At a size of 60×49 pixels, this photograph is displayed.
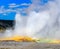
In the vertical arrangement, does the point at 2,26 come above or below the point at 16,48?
above

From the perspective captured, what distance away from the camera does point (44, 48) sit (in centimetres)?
5794

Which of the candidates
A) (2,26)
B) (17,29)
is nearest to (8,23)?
(2,26)

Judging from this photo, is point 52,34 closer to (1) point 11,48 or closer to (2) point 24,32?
(2) point 24,32

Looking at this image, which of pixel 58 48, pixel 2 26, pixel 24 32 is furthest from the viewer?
pixel 2 26

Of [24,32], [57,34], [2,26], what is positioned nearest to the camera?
[57,34]

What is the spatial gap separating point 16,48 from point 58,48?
27.7ft

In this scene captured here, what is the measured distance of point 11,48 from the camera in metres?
58.8

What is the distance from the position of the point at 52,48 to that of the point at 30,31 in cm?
7529

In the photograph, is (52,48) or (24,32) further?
(24,32)

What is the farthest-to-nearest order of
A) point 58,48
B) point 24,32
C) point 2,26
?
point 2,26 → point 24,32 → point 58,48

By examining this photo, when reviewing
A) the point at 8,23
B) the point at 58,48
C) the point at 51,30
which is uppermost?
the point at 8,23

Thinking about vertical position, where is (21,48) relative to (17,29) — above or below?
below

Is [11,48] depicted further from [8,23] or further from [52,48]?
[8,23]

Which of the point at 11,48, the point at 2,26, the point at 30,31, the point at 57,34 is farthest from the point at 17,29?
the point at 11,48
